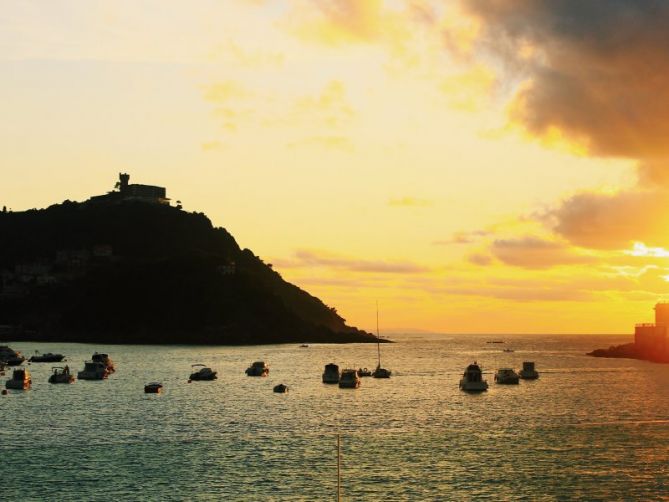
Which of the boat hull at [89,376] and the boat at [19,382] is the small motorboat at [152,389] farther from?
the boat hull at [89,376]

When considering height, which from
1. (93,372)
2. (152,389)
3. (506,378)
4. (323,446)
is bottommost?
(323,446)

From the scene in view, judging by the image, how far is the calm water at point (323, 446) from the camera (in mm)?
67750

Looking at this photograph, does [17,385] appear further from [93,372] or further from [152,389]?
[93,372]

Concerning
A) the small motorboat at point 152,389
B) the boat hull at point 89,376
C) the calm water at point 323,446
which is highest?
the boat hull at point 89,376

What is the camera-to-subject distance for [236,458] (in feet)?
265

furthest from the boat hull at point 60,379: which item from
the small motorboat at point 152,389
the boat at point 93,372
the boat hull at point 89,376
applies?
the small motorboat at point 152,389

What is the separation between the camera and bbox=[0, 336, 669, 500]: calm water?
67.8 metres

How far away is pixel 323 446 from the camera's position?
88.4 m

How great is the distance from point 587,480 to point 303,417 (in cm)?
5431

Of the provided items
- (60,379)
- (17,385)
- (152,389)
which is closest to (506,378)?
(152,389)

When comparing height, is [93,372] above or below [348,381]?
above

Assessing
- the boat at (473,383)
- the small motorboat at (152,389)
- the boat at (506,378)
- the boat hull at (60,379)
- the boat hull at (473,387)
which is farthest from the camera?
the boat at (506,378)

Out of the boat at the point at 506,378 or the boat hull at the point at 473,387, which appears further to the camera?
the boat at the point at 506,378

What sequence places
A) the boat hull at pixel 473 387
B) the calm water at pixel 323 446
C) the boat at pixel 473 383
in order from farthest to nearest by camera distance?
the boat at pixel 473 383 < the boat hull at pixel 473 387 < the calm water at pixel 323 446
